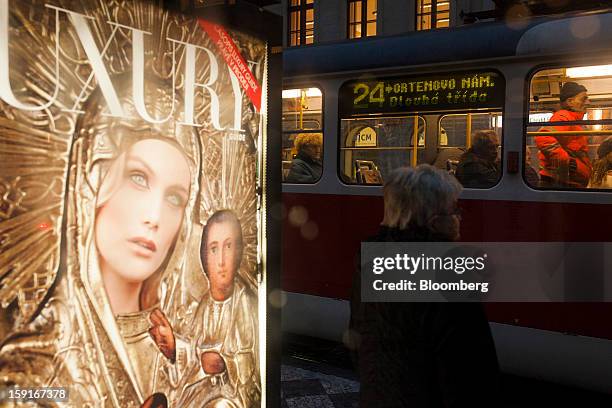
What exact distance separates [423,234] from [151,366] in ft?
3.73

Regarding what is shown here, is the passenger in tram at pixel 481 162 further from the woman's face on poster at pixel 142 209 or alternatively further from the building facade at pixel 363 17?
the building facade at pixel 363 17

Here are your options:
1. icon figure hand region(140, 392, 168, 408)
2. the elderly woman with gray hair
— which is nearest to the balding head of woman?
the elderly woman with gray hair

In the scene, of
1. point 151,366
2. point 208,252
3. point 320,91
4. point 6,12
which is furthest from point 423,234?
point 320,91

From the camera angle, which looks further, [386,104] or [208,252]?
[386,104]

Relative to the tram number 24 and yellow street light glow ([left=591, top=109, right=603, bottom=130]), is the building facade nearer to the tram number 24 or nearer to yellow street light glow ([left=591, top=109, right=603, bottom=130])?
the tram number 24

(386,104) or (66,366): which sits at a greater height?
(386,104)

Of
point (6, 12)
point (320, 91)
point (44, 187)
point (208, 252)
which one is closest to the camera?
point (6, 12)

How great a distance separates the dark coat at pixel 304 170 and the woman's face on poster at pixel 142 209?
3890mm

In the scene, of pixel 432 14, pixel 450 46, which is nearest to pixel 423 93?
pixel 450 46

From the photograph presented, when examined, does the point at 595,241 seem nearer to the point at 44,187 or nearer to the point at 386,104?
the point at 386,104

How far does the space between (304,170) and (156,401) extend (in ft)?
13.8

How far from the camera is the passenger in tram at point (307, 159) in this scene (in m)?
6.42

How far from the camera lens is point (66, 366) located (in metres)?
2.17

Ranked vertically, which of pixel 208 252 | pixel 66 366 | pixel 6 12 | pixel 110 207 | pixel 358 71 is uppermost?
pixel 358 71
